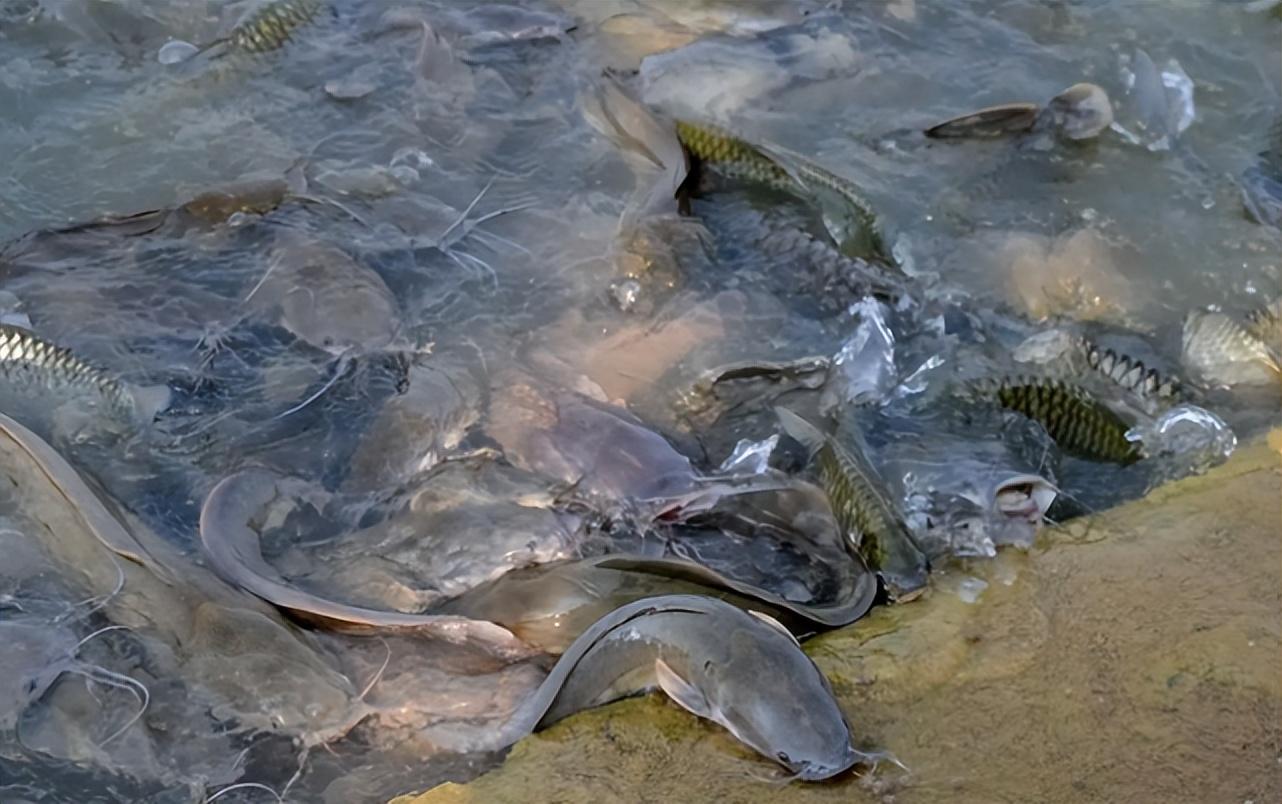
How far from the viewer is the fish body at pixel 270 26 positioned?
17.1ft

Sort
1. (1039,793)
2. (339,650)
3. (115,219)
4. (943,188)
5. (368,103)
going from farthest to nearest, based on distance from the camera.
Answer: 1. (368,103)
2. (943,188)
3. (115,219)
4. (339,650)
5. (1039,793)

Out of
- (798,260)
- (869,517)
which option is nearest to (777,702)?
(869,517)

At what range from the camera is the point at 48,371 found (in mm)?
3773

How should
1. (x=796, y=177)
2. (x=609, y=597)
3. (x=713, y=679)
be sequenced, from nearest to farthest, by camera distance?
(x=713, y=679), (x=609, y=597), (x=796, y=177)

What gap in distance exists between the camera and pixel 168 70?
5.18 m

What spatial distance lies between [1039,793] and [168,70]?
463 centimetres

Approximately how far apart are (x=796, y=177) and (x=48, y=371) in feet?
9.03

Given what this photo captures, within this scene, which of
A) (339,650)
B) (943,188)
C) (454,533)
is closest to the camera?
(339,650)

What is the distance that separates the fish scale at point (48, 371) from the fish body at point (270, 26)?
1993 millimetres

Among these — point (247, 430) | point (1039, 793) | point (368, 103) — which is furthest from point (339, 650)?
point (368, 103)

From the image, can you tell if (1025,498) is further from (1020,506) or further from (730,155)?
(730,155)

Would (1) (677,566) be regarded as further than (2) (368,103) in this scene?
No

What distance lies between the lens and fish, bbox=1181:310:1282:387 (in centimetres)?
393

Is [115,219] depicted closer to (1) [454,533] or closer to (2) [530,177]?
(2) [530,177]
